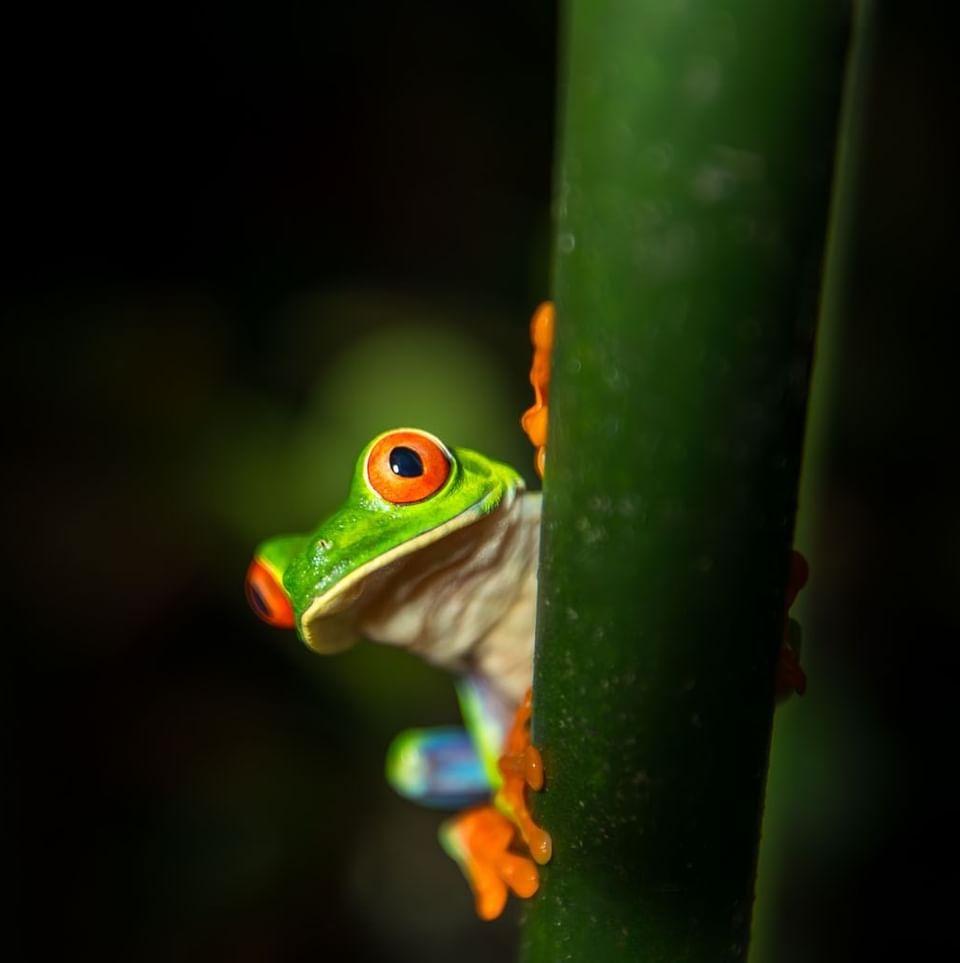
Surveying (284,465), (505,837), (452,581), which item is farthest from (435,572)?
(284,465)

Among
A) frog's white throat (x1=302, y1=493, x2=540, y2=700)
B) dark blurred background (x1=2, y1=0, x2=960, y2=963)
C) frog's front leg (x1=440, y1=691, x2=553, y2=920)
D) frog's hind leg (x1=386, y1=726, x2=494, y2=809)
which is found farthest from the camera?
dark blurred background (x1=2, y1=0, x2=960, y2=963)

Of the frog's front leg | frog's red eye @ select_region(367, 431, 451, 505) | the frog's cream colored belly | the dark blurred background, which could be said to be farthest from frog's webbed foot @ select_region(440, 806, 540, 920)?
the dark blurred background

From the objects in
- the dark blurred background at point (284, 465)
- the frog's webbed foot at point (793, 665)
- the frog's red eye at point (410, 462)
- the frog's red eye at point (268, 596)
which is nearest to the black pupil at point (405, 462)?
the frog's red eye at point (410, 462)

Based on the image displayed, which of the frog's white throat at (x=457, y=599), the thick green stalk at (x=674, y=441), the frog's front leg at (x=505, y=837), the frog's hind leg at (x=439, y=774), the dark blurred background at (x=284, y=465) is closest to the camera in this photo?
the thick green stalk at (x=674, y=441)

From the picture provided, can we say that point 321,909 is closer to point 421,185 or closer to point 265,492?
point 265,492

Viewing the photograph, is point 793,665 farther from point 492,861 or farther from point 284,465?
point 284,465

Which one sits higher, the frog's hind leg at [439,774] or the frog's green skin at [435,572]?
the frog's green skin at [435,572]

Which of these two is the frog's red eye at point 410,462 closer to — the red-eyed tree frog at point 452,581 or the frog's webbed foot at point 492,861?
the red-eyed tree frog at point 452,581

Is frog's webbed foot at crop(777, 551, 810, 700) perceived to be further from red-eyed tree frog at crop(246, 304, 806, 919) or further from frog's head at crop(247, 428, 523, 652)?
frog's head at crop(247, 428, 523, 652)
